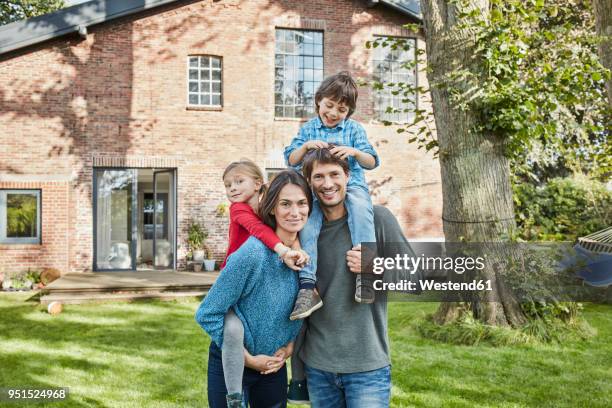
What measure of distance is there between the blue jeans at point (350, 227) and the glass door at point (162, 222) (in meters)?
11.9

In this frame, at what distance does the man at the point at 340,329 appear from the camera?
7.48ft

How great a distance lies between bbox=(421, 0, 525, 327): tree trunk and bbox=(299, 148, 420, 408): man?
474cm

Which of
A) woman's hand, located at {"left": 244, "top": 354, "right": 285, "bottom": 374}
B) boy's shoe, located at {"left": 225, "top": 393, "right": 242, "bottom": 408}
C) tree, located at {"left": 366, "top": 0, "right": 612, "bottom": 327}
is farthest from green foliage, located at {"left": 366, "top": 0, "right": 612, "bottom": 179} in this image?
boy's shoe, located at {"left": 225, "top": 393, "right": 242, "bottom": 408}

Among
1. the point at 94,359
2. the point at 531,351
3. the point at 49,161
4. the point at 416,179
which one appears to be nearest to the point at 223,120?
the point at 49,161

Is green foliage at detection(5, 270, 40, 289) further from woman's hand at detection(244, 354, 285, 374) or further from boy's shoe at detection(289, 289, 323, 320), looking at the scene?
boy's shoe at detection(289, 289, 323, 320)

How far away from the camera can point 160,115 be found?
43.1 ft

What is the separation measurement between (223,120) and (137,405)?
9.37 m

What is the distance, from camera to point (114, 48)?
1295cm

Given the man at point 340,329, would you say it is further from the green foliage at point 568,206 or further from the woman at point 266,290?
the green foliage at point 568,206

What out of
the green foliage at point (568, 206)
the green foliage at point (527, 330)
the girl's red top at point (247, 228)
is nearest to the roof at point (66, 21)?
the green foliage at point (568, 206)

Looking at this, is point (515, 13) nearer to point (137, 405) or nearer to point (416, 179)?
point (137, 405)

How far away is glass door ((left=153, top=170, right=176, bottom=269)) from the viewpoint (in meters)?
Answer: 14.0

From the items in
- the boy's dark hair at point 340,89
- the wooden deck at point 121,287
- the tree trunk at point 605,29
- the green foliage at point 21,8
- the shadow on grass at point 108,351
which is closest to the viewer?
the boy's dark hair at point 340,89

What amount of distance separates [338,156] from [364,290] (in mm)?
592
